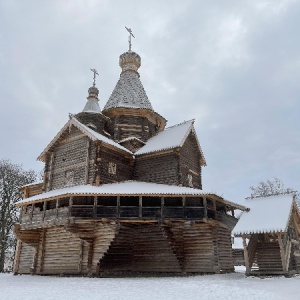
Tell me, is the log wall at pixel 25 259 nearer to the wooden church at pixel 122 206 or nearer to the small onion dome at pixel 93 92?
the wooden church at pixel 122 206

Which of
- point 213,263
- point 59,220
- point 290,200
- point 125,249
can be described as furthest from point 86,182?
point 290,200

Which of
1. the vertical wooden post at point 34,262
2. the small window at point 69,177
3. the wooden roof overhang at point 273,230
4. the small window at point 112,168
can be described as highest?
the small window at point 112,168

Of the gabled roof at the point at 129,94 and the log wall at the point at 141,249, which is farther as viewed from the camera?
the gabled roof at the point at 129,94

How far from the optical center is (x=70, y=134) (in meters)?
24.4

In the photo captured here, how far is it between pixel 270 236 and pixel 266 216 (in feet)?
5.32

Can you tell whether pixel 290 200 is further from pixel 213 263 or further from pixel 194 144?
pixel 194 144

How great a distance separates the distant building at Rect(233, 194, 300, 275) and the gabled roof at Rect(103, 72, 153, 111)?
13.5 m

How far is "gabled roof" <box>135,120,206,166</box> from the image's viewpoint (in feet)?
77.4

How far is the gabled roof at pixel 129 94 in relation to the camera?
2822 centimetres

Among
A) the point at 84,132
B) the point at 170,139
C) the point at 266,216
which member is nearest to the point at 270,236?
the point at 266,216

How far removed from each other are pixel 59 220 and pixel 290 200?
13389mm

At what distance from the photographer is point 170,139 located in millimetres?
24734

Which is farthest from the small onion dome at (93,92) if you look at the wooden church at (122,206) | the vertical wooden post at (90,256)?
the vertical wooden post at (90,256)

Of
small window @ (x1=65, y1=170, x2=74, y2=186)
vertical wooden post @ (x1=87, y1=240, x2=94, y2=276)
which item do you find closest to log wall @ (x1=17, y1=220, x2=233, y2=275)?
vertical wooden post @ (x1=87, y1=240, x2=94, y2=276)
